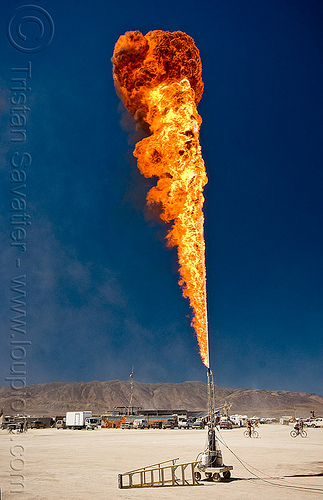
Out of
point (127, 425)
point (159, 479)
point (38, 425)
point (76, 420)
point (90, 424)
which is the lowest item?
point (38, 425)

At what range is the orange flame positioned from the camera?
20.5 m

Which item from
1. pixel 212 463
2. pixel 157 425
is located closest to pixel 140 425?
pixel 157 425

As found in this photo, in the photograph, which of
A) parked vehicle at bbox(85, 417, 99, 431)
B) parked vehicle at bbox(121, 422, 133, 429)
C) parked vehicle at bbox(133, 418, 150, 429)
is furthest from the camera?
parked vehicle at bbox(121, 422, 133, 429)

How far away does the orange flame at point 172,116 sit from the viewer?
20.5 metres

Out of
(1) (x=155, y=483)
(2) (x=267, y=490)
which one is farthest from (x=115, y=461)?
(2) (x=267, y=490)

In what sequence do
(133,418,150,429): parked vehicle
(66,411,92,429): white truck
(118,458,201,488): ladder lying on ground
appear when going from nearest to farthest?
(118,458,201,488): ladder lying on ground, (66,411,92,429): white truck, (133,418,150,429): parked vehicle

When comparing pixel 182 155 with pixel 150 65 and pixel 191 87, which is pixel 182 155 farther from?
pixel 150 65

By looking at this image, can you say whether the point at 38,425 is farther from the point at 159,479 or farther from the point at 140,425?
the point at 159,479

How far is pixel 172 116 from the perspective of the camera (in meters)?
21.5

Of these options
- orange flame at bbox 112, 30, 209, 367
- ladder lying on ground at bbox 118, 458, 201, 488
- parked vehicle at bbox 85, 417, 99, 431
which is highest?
orange flame at bbox 112, 30, 209, 367

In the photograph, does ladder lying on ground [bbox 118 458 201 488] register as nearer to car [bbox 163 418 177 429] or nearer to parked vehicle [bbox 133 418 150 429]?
parked vehicle [bbox 133 418 150 429]

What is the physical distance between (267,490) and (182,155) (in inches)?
616

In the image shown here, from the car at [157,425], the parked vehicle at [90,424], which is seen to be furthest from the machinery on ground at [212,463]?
the car at [157,425]

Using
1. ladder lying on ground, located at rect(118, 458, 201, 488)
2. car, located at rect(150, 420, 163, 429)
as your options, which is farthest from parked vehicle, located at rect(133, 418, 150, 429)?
ladder lying on ground, located at rect(118, 458, 201, 488)
